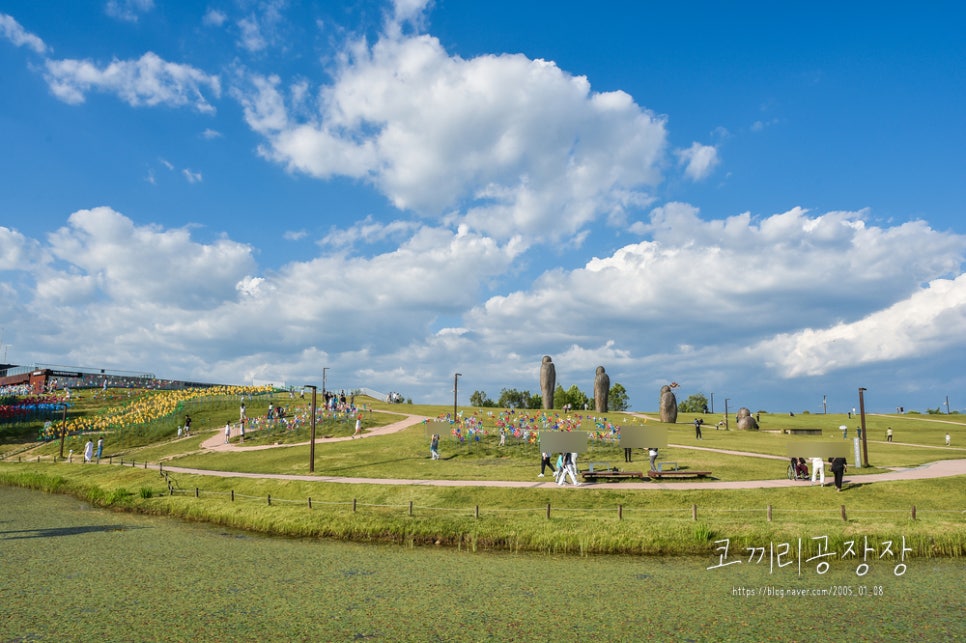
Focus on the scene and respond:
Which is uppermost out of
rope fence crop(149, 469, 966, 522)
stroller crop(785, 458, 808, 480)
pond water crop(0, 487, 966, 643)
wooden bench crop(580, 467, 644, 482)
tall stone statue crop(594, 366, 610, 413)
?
tall stone statue crop(594, 366, 610, 413)

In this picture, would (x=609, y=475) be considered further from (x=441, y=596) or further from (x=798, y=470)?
(x=441, y=596)

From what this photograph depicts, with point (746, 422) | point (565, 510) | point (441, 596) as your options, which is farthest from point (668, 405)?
point (441, 596)

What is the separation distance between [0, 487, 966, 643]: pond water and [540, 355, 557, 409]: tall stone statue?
2289 inches

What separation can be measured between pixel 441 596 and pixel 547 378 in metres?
64.7

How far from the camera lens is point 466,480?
3366 centimetres

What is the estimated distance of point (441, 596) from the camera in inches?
658

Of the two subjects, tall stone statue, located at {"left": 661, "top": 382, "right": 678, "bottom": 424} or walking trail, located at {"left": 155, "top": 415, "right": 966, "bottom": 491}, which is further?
tall stone statue, located at {"left": 661, "top": 382, "right": 678, "bottom": 424}

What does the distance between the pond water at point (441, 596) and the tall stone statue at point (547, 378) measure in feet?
191

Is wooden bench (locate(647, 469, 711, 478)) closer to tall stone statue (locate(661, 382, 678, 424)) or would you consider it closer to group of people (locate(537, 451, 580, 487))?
group of people (locate(537, 451, 580, 487))

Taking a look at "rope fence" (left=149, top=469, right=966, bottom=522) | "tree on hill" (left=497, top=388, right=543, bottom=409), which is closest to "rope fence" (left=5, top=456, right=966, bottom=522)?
"rope fence" (left=149, top=469, right=966, bottom=522)

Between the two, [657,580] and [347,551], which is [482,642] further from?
[347,551]

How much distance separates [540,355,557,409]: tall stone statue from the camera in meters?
80.8

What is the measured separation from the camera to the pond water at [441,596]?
13875 millimetres

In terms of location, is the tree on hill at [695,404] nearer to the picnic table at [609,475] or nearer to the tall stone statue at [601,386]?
the tall stone statue at [601,386]
